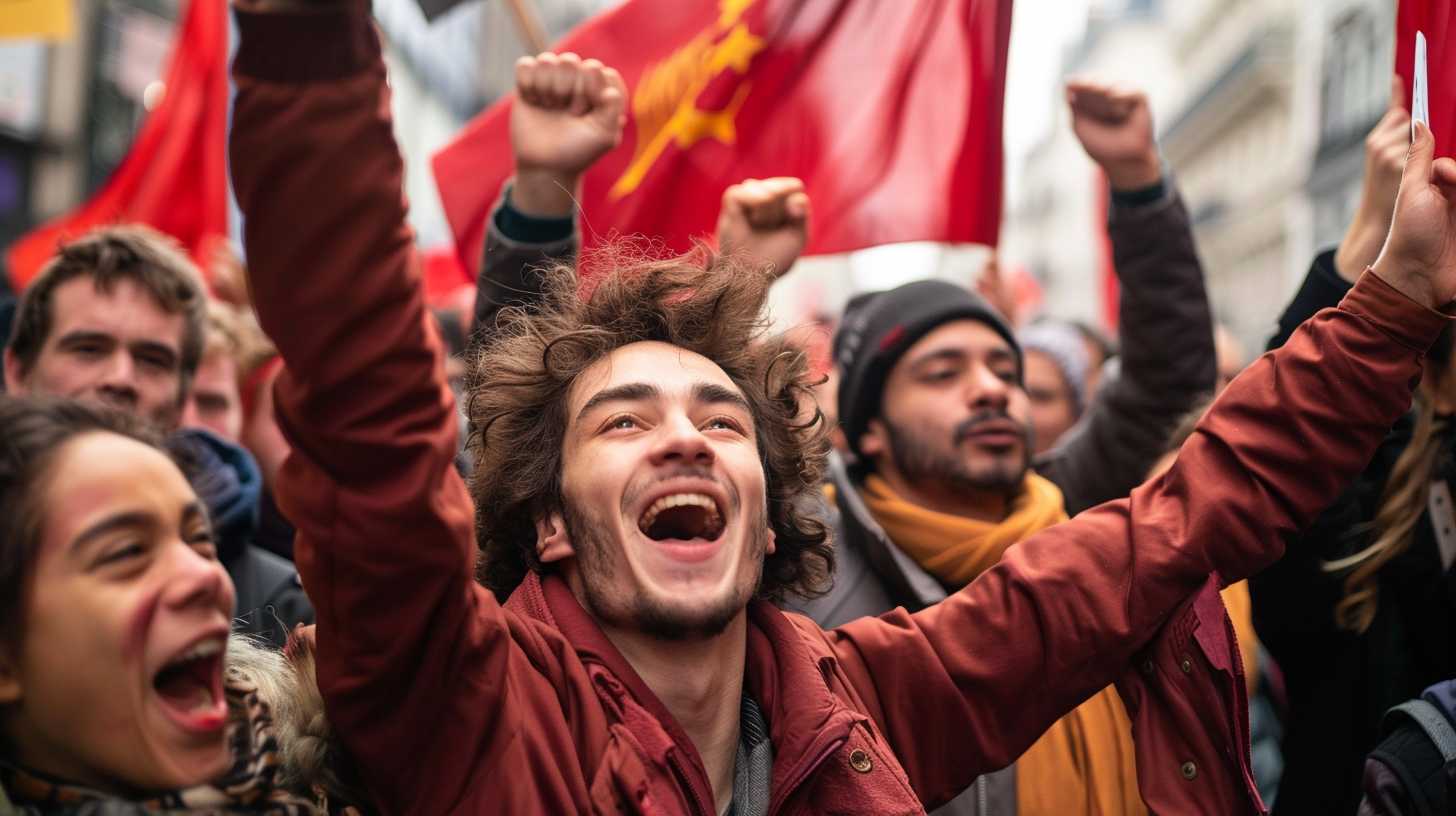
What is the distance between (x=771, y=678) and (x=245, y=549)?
1688 millimetres

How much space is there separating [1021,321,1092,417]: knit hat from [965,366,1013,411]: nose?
7.17 feet

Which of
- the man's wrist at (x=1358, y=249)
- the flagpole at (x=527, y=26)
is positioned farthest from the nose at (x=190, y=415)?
A: the man's wrist at (x=1358, y=249)

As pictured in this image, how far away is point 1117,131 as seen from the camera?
3.79m

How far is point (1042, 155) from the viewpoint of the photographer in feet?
314

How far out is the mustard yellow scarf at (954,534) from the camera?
3.41m

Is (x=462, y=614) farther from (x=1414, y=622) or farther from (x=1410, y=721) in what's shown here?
(x=1414, y=622)

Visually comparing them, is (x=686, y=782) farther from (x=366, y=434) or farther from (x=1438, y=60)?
(x=1438, y=60)

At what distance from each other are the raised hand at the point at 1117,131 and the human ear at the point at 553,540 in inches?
71.4

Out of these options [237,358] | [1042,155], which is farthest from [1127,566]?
[1042,155]

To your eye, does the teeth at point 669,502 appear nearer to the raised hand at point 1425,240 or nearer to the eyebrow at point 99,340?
the raised hand at point 1425,240

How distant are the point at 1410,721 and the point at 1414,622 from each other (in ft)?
2.09

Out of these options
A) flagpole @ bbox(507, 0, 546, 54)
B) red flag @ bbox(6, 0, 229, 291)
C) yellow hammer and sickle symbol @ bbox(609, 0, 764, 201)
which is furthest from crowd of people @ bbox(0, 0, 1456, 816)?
red flag @ bbox(6, 0, 229, 291)

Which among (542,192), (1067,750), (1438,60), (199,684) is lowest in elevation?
(1067,750)

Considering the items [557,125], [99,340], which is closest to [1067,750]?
[557,125]
